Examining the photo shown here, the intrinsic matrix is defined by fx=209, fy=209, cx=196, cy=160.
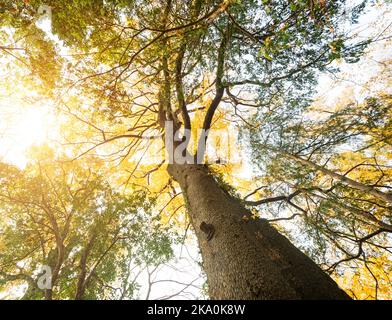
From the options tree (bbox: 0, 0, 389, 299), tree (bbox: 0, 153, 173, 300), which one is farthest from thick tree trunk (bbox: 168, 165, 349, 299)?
tree (bbox: 0, 153, 173, 300)

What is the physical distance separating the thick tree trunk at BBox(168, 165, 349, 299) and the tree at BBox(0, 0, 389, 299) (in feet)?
0.03

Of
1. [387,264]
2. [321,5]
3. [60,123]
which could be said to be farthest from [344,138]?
[60,123]

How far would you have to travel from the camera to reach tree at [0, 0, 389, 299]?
206cm

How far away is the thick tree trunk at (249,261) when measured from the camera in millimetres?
1738

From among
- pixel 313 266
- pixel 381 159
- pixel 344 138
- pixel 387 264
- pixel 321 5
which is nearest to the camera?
pixel 313 266

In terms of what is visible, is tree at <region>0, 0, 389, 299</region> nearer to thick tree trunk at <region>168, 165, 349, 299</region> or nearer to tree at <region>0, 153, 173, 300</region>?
thick tree trunk at <region>168, 165, 349, 299</region>

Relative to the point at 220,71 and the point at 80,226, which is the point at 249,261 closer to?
the point at 220,71

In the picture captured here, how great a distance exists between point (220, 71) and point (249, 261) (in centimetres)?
362

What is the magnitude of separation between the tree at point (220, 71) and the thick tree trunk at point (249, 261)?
1cm

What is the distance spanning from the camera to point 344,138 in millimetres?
4758

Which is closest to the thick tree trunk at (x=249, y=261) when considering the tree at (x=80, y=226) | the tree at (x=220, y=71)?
the tree at (x=220, y=71)

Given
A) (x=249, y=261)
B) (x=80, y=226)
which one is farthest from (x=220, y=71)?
(x=80, y=226)
